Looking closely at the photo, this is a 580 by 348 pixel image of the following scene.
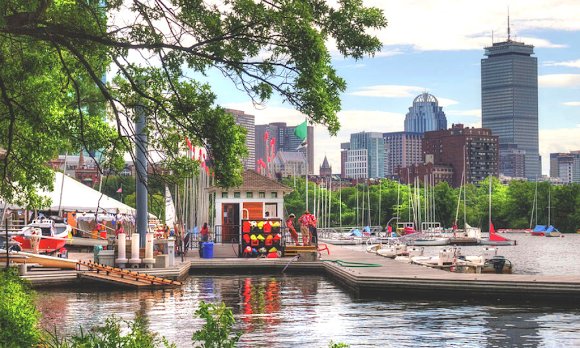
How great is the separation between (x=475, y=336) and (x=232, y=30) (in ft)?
40.5

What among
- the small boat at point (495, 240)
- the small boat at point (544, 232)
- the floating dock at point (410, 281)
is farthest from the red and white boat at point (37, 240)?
the small boat at point (544, 232)

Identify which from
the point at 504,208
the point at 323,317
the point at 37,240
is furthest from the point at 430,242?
the point at 323,317

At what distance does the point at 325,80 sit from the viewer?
15000 millimetres

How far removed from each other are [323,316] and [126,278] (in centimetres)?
999

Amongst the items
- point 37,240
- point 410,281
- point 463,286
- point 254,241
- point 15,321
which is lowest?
point 463,286

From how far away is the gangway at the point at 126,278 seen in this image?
3425cm

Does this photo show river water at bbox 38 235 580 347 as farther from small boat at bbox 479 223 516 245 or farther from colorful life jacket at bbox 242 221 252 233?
small boat at bbox 479 223 516 245

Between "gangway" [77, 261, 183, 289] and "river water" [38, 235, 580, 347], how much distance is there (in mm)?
483

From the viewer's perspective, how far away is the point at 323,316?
27656 mm

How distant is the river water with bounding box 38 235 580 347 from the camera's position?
22.9 m

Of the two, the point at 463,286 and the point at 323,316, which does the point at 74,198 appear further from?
the point at 323,316

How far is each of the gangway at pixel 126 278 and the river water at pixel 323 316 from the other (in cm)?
48

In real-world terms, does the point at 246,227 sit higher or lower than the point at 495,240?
higher

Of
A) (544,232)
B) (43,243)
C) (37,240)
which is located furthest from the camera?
(544,232)
